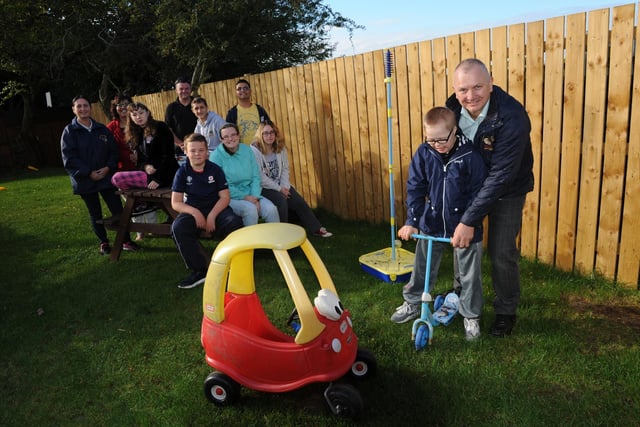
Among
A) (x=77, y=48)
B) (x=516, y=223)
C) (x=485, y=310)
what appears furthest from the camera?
(x=77, y=48)

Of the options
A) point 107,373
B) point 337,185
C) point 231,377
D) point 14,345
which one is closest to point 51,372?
point 107,373

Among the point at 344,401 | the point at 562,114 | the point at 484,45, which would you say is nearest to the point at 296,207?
the point at 484,45

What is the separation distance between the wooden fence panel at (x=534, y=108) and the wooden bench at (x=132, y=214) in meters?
3.80

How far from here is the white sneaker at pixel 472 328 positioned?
11.1 feet

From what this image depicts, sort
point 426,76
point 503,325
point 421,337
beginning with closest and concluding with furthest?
point 421,337, point 503,325, point 426,76

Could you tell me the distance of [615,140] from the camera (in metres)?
3.82

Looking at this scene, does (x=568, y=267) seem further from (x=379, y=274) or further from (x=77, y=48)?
(x=77, y=48)

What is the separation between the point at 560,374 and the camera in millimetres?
2955

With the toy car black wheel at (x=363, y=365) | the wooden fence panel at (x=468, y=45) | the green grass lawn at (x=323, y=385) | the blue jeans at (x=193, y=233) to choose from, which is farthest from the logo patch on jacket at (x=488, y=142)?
the blue jeans at (x=193, y=233)

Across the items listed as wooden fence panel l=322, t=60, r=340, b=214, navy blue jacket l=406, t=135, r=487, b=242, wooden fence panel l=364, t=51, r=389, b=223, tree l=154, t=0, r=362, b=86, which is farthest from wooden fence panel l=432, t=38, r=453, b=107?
tree l=154, t=0, r=362, b=86

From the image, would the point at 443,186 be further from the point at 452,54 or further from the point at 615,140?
the point at 452,54

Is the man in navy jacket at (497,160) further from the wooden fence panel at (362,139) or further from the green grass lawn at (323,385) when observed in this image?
the wooden fence panel at (362,139)

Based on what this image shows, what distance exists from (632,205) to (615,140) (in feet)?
1.82

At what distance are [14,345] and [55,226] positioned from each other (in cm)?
431
